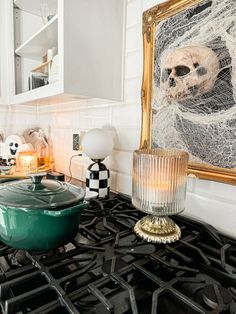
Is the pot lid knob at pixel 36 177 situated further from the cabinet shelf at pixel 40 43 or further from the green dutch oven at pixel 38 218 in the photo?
the cabinet shelf at pixel 40 43

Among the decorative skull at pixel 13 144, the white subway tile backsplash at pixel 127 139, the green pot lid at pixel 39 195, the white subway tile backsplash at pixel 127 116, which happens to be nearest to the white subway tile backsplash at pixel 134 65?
the white subway tile backsplash at pixel 127 116

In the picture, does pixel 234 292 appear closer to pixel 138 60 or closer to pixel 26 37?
pixel 138 60

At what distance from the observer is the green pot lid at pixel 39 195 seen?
46cm

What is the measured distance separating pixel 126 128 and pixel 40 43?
2.32 ft

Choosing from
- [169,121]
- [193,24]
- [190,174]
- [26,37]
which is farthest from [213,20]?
[26,37]

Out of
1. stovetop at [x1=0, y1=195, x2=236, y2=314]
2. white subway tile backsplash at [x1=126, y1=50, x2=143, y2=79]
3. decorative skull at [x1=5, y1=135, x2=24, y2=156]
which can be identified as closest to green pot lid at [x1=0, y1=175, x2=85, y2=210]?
stovetop at [x1=0, y1=195, x2=236, y2=314]

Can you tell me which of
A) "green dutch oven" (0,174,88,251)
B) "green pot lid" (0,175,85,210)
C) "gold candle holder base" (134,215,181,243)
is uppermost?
"green pot lid" (0,175,85,210)

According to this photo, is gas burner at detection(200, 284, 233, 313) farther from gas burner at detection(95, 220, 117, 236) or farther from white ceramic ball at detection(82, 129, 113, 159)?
white ceramic ball at detection(82, 129, 113, 159)

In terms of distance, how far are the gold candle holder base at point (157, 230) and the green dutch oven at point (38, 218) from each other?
7.3 inches

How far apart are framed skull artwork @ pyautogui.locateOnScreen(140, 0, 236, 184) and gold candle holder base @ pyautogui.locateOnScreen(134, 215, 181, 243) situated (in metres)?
0.19

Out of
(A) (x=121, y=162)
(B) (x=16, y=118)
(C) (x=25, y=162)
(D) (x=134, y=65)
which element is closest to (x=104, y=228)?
(A) (x=121, y=162)

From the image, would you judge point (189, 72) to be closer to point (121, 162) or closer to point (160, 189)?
point (160, 189)

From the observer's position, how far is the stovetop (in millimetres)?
351

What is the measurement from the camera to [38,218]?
46 centimetres
